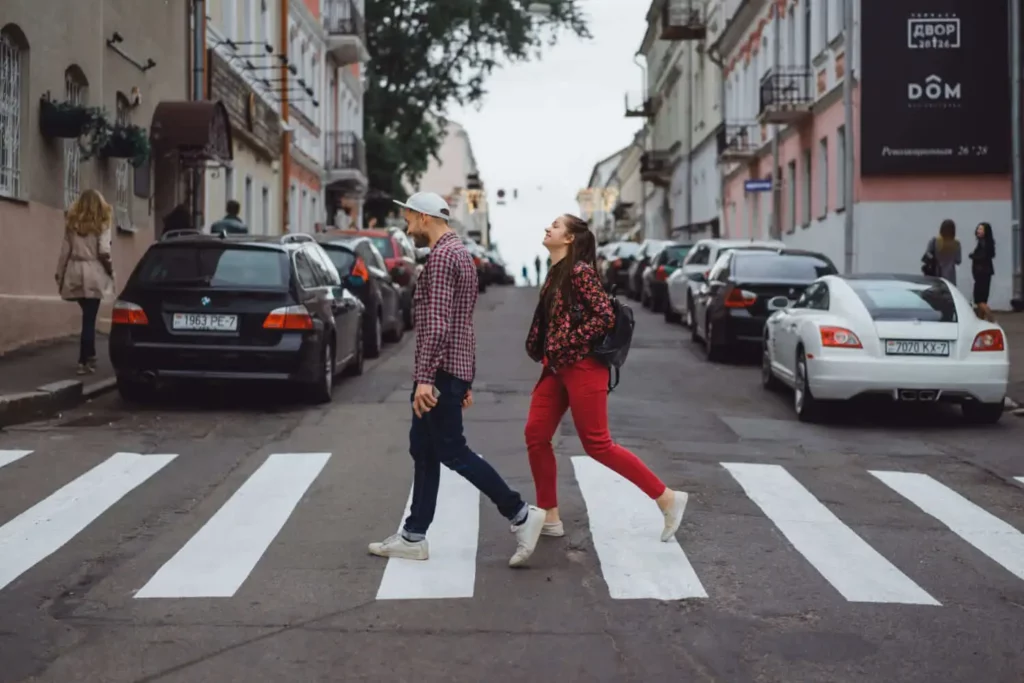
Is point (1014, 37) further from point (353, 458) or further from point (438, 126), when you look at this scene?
point (438, 126)

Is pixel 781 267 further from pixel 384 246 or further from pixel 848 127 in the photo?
pixel 848 127

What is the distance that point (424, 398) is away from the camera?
684 centimetres

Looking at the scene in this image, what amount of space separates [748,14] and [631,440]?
33984mm

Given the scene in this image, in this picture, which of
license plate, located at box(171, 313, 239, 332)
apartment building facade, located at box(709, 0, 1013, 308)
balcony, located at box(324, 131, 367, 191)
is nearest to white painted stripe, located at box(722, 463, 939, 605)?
license plate, located at box(171, 313, 239, 332)

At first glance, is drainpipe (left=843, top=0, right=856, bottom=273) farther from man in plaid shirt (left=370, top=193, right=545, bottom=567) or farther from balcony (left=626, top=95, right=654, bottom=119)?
balcony (left=626, top=95, right=654, bottom=119)

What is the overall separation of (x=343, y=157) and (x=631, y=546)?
1526 inches

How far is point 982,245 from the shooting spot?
74.9 feet

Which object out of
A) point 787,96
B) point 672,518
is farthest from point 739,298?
point 787,96

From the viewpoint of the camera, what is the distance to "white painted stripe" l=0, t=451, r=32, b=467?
1022 cm

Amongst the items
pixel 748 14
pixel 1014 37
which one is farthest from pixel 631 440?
pixel 748 14

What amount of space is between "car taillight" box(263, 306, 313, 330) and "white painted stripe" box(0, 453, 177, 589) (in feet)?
9.00

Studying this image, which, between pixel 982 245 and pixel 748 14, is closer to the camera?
→ pixel 982 245

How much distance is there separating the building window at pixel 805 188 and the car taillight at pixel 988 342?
71.6ft

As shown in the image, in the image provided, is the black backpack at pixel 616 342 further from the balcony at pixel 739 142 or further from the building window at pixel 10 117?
the balcony at pixel 739 142
